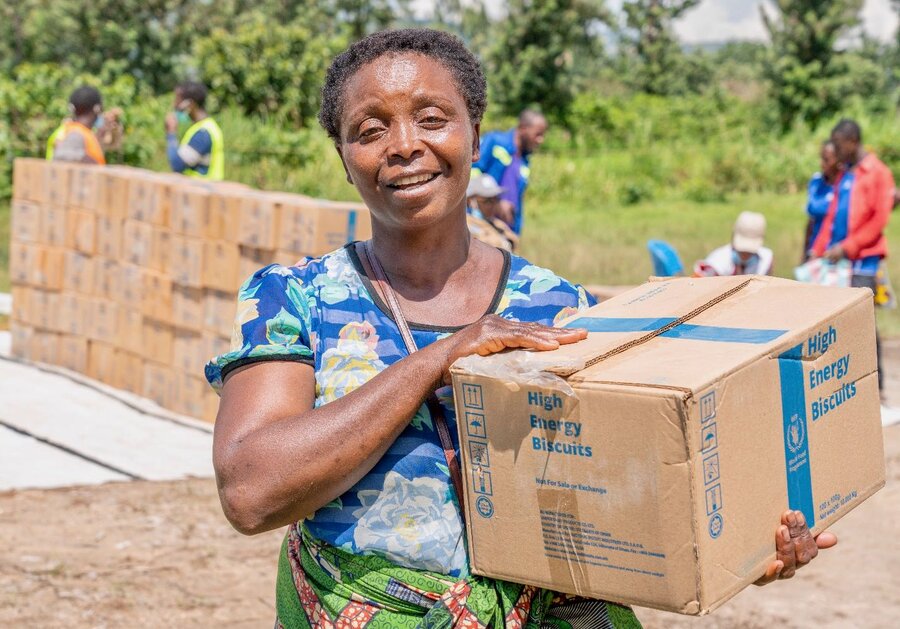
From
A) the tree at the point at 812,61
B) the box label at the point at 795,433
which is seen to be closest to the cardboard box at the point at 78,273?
the box label at the point at 795,433

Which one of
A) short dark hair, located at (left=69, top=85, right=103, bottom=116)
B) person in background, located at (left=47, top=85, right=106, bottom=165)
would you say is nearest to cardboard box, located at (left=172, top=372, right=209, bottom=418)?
person in background, located at (left=47, top=85, right=106, bottom=165)

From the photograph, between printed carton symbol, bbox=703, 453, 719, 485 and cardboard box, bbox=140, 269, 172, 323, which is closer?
printed carton symbol, bbox=703, 453, 719, 485

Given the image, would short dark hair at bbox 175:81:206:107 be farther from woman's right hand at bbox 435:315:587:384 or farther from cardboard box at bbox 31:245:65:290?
woman's right hand at bbox 435:315:587:384

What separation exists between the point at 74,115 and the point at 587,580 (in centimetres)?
790

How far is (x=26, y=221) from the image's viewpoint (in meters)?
7.91

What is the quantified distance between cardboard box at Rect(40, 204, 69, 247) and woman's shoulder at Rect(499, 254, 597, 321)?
6.16 metres

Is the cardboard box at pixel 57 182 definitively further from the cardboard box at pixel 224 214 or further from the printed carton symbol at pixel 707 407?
the printed carton symbol at pixel 707 407

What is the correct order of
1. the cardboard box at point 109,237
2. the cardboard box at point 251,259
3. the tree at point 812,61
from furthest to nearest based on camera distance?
the tree at point 812,61, the cardboard box at point 109,237, the cardboard box at point 251,259

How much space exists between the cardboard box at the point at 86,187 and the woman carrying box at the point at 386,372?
5.68 meters

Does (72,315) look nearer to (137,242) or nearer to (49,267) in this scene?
(49,267)

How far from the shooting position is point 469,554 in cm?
179

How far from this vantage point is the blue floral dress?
179 cm

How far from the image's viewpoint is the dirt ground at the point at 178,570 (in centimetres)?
437

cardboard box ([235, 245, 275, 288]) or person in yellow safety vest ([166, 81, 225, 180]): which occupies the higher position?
person in yellow safety vest ([166, 81, 225, 180])
